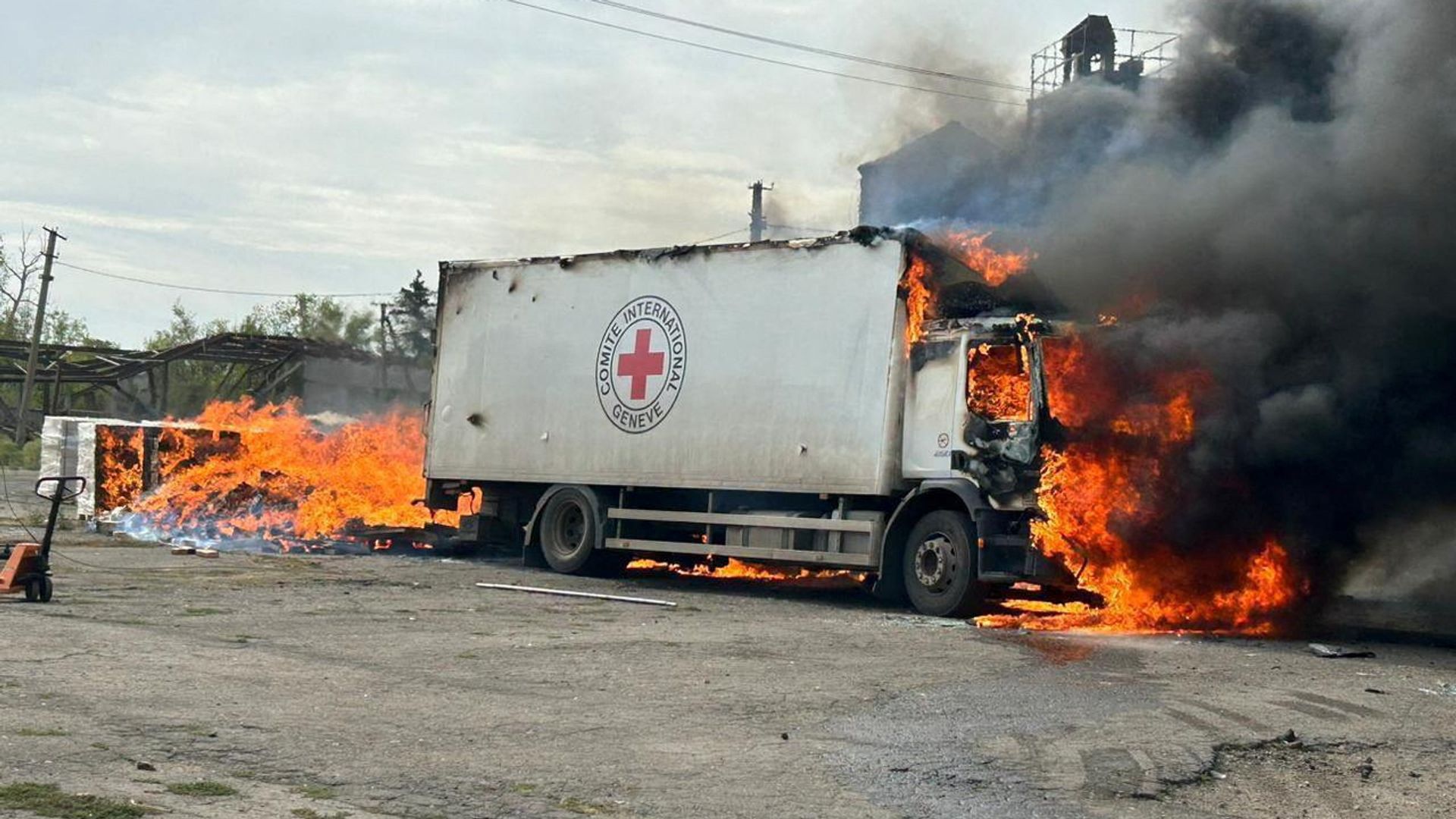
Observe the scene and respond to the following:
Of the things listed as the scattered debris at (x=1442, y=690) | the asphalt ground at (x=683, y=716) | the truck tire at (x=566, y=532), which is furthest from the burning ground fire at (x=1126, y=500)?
the truck tire at (x=566, y=532)

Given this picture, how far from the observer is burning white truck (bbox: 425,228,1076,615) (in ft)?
42.1

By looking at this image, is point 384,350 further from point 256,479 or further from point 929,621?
point 929,621

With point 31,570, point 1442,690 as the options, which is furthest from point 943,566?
point 31,570

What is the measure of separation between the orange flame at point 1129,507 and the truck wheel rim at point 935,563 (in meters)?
0.58

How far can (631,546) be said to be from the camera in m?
15.9

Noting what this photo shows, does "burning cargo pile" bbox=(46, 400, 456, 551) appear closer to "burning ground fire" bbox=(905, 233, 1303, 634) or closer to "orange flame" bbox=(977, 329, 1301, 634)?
"burning ground fire" bbox=(905, 233, 1303, 634)

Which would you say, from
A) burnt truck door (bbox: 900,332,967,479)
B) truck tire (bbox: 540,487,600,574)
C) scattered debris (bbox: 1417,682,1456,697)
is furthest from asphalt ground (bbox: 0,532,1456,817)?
truck tire (bbox: 540,487,600,574)

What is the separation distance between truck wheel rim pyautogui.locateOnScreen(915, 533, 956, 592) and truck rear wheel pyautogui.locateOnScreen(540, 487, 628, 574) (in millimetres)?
4548

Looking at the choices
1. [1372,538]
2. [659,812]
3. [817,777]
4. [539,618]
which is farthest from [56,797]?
[1372,538]

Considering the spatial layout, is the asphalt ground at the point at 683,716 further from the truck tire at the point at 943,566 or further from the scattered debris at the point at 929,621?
the truck tire at the point at 943,566

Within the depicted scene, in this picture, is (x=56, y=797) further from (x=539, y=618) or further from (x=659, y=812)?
(x=539, y=618)

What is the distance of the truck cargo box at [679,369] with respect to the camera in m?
13.9

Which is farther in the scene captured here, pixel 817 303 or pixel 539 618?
pixel 817 303

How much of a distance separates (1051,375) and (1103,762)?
253 inches
